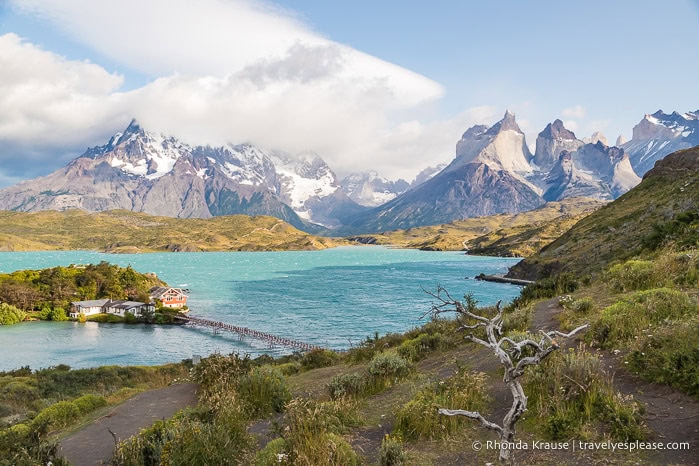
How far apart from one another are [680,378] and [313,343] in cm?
5726

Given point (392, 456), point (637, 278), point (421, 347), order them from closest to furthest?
1. point (392, 456)
2. point (637, 278)
3. point (421, 347)

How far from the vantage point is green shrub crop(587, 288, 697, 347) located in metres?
12.2

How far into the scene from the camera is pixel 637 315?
12.7 meters

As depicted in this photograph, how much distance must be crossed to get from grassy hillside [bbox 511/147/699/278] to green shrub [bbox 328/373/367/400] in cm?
4245

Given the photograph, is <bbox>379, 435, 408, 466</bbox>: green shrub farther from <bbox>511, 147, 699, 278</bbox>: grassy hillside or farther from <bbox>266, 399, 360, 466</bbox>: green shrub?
<bbox>511, 147, 699, 278</bbox>: grassy hillside

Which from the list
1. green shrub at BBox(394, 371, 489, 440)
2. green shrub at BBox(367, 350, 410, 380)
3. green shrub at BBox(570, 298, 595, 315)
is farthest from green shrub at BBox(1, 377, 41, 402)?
green shrub at BBox(570, 298, 595, 315)

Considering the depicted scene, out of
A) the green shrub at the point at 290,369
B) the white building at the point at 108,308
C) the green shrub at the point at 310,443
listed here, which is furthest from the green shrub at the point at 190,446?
the white building at the point at 108,308

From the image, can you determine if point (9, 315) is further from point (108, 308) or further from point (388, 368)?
point (388, 368)

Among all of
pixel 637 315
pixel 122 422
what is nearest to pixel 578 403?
pixel 637 315

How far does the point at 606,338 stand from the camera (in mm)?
12469

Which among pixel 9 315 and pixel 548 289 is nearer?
pixel 548 289

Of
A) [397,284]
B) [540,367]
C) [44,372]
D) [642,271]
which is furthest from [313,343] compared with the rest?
[397,284]

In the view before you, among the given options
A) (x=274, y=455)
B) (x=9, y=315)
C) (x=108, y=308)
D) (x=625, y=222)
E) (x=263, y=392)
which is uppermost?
(x=625, y=222)

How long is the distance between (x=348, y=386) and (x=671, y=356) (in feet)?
29.9
